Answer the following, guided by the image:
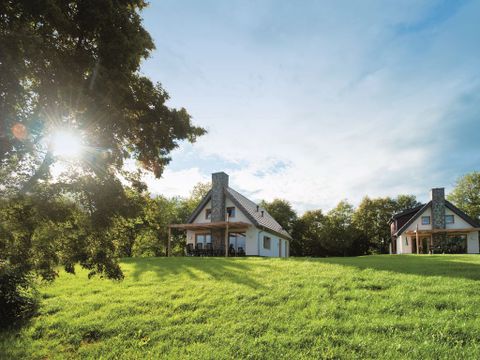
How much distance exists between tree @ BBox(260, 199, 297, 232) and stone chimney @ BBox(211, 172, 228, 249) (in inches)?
750

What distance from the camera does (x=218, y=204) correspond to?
27.9 metres

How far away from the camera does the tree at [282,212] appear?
46.3m

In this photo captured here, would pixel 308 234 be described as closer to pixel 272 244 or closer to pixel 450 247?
pixel 272 244

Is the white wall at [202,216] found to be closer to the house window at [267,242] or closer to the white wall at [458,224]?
the house window at [267,242]

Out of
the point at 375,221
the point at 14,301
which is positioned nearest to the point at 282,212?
the point at 375,221

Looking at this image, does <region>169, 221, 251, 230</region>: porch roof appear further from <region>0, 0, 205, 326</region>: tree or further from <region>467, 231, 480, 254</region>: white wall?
<region>467, 231, 480, 254</region>: white wall

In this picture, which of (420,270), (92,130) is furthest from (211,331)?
(420,270)

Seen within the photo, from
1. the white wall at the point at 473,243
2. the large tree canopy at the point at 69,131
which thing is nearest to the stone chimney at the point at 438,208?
the white wall at the point at 473,243

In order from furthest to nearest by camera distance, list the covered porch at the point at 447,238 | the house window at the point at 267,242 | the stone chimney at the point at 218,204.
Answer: the covered porch at the point at 447,238 → the house window at the point at 267,242 → the stone chimney at the point at 218,204

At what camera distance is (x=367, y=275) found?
35.6 feet

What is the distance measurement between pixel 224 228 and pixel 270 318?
1957 centimetres

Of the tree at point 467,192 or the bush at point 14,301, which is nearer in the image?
the bush at point 14,301

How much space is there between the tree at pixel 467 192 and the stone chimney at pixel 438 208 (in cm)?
2258

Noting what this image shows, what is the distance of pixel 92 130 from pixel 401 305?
792cm
